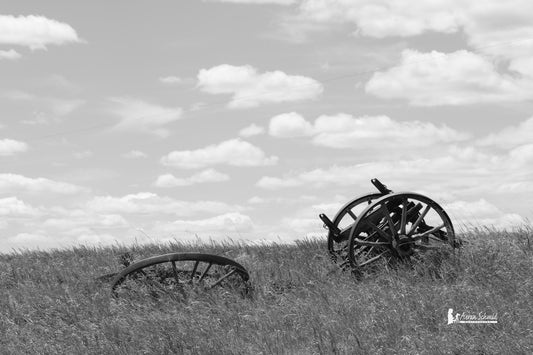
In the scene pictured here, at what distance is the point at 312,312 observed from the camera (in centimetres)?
888

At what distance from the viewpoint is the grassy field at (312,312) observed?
25.3 ft

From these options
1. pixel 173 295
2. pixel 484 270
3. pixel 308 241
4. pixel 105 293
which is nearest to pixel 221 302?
Result: pixel 173 295

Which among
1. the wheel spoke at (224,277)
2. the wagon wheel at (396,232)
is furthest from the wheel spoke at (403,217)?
the wheel spoke at (224,277)

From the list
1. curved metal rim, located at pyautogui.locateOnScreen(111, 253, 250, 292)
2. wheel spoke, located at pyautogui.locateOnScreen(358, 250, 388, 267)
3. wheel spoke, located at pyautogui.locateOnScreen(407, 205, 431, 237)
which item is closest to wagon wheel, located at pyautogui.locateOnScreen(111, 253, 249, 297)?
curved metal rim, located at pyautogui.locateOnScreen(111, 253, 250, 292)

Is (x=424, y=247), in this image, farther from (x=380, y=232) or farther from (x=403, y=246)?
(x=380, y=232)

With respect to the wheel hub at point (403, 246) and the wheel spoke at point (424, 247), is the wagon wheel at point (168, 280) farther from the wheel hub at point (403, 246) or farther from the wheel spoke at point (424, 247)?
the wheel spoke at point (424, 247)

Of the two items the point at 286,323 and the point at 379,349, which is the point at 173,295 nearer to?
the point at 286,323

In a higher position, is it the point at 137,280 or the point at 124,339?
the point at 137,280

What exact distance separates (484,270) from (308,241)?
457 centimetres

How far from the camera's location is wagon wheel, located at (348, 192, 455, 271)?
1113cm

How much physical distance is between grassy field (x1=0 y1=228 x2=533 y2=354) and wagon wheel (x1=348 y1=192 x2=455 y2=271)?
29cm

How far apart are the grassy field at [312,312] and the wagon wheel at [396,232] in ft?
0.96

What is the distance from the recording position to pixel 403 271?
10.7 meters

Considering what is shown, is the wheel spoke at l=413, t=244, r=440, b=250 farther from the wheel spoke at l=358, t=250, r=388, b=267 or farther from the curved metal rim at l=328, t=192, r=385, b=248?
the curved metal rim at l=328, t=192, r=385, b=248
